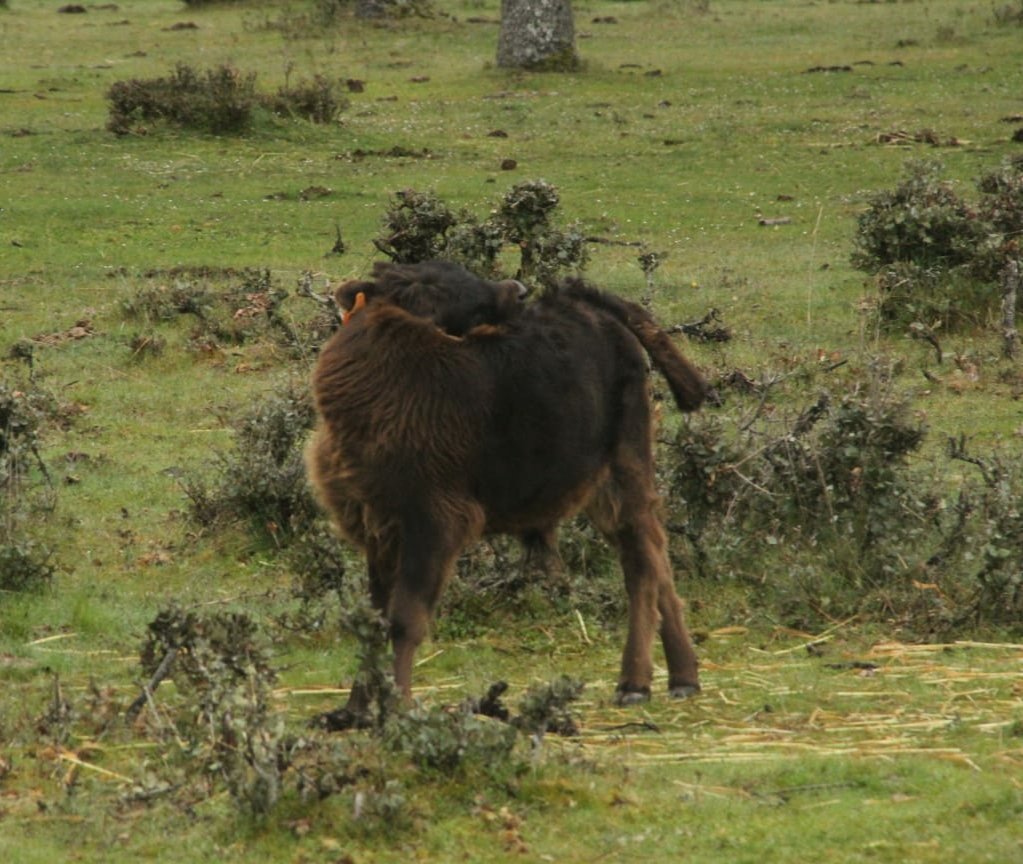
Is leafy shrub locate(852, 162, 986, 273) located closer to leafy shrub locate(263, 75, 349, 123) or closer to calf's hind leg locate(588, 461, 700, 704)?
calf's hind leg locate(588, 461, 700, 704)

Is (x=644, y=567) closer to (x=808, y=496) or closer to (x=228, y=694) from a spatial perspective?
(x=808, y=496)

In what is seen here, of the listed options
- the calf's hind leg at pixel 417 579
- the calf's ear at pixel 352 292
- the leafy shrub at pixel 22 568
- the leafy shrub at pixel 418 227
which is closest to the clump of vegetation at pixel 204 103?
the leafy shrub at pixel 418 227

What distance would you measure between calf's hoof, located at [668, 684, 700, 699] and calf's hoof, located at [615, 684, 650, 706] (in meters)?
0.15

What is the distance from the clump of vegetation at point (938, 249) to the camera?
1507cm

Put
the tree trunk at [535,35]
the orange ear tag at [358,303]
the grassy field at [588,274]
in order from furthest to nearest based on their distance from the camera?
the tree trunk at [535,35] → the orange ear tag at [358,303] → the grassy field at [588,274]

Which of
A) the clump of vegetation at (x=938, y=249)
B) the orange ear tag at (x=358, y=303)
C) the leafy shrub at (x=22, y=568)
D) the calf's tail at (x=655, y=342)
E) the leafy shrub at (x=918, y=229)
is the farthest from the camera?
the leafy shrub at (x=918, y=229)

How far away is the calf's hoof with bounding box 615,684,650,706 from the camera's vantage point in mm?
7660

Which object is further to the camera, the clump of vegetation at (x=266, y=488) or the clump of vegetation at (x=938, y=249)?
the clump of vegetation at (x=938, y=249)

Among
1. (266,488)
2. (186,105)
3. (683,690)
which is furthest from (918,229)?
(186,105)

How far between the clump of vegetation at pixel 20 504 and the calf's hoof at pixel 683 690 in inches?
132

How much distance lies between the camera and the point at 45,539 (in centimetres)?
1033

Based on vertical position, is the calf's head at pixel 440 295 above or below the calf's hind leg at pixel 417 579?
above

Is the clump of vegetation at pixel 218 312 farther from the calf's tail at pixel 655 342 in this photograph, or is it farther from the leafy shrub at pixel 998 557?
the calf's tail at pixel 655 342

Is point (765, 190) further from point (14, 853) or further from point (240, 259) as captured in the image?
point (14, 853)
